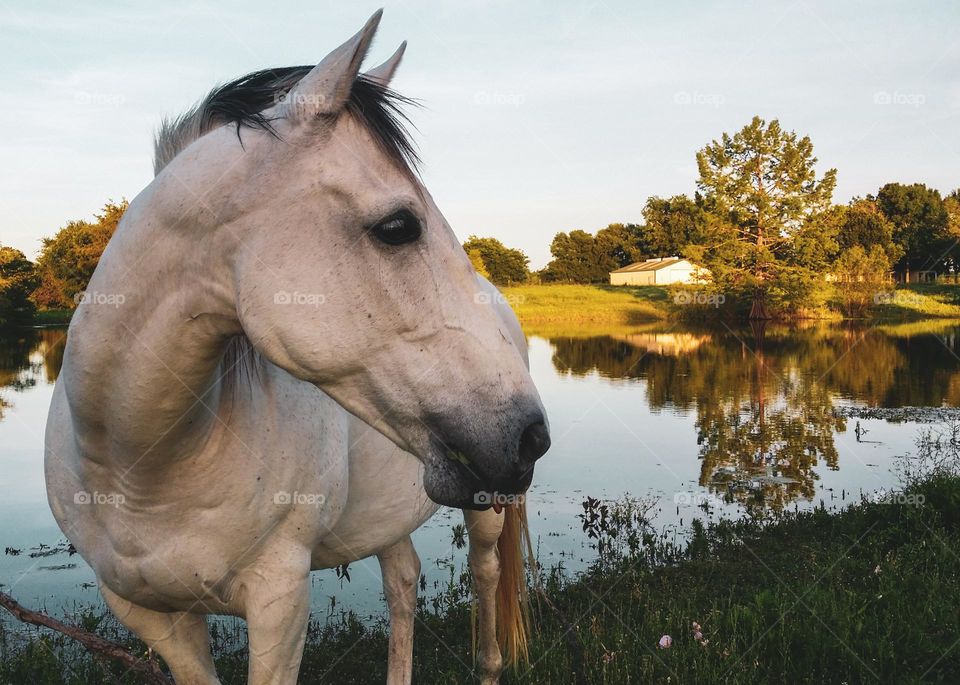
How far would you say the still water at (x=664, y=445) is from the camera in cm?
688

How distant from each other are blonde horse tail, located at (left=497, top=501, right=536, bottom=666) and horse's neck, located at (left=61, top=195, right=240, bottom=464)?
2.45 metres

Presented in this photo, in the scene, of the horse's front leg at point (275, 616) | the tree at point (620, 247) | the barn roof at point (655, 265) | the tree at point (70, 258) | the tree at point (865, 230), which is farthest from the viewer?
the tree at point (620, 247)

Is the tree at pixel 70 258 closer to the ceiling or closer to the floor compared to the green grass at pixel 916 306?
closer to the ceiling

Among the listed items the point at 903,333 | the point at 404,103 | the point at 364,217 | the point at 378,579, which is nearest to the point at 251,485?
the point at 364,217

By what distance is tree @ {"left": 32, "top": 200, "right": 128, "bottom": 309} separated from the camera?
3238 cm

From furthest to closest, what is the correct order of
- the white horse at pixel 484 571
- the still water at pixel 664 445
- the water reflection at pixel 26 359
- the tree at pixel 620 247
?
the tree at pixel 620 247 → the water reflection at pixel 26 359 → the still water at pixel 664 445 → the white horse at pixel 484 571

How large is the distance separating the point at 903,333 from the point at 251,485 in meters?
35.8

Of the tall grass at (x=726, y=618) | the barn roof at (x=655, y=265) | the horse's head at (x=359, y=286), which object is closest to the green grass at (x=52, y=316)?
the tall grass at (x=726, y=618)

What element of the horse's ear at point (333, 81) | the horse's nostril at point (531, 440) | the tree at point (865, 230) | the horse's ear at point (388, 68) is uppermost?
the tree at point (865, 230)

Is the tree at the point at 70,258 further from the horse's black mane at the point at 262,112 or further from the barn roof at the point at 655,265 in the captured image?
the barn roof at the point at 655,265

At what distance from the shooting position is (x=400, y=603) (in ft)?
12.5

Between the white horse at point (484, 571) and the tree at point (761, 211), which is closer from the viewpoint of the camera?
the white horse at point (484, 571)

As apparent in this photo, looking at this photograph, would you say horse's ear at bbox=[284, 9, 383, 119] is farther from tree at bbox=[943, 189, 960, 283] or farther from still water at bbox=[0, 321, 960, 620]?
tree at bbox=[943, 189, 960, 283]

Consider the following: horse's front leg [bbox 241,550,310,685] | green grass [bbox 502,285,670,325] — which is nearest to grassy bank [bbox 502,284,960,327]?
green grass [bbox 502,285,670,325]
